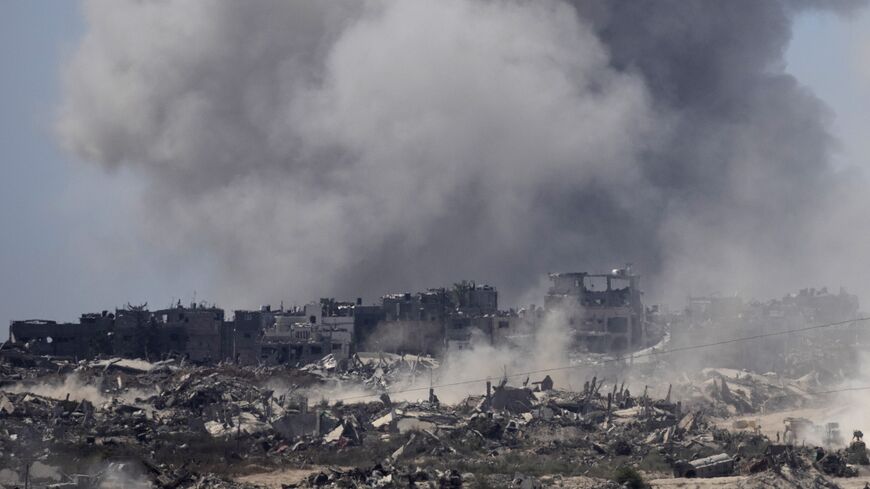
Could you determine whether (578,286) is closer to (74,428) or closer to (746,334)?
(746,334)

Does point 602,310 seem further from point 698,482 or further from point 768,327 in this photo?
point 698,482

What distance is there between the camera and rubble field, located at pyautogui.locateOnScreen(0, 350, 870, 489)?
35188 mm

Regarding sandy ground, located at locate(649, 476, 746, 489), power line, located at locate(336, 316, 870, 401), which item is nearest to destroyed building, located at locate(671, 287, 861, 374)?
power line, located at locate(336, 316, 870, 401)

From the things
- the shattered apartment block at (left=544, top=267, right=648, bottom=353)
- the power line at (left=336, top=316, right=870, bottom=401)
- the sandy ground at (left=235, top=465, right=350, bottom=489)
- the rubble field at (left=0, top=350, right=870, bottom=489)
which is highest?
the shattered apartment block at (left=544, top=267, right=648, bottom=353)

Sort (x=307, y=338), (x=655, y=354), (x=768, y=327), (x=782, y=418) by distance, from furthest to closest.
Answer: (x=307, y=338) → (x=768, y=327) → (x=655, y=354) → (x=782, y=418)

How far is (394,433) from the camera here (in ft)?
143

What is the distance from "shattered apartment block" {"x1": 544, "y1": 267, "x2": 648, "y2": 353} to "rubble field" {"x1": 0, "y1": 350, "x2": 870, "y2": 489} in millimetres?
9176

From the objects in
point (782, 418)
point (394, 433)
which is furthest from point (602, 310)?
point (394, 433)

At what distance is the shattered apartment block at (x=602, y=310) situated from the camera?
227 feet

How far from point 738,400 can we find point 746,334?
1405 centimetres

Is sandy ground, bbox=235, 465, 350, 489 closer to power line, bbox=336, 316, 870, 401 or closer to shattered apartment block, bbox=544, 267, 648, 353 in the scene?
power line, bbox=336, 316, 870, 401

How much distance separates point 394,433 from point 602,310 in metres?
28.0

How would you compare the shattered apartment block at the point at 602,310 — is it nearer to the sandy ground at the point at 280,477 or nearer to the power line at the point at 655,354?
the power line at the point at 655,354

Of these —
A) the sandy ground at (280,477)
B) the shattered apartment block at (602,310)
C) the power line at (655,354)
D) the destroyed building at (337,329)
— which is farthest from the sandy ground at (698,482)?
the shattered apartment block at (602,310)
